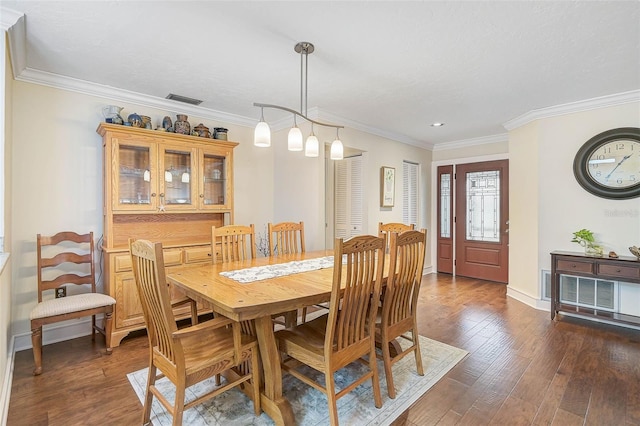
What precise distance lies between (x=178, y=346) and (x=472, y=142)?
5.36 meters

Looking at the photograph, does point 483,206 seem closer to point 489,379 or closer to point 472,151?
point 472,151

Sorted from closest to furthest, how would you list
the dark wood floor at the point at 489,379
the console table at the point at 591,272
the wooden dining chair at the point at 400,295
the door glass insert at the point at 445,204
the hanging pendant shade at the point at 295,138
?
the dark wood floor at the point at 489,379 → the wooden dining chair at the point at 400,295 → the hanging pendant shade at the point at 295,138 → the console table at the point at 591,272 → the door glass insert at the point at 445,204

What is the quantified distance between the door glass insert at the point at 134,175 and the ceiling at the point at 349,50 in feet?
2.08

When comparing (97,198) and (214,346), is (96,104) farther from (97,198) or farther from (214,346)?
(214,346)

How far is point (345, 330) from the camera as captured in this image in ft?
5.97

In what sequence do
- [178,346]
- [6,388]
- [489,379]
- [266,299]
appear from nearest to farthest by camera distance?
1. [178,346]
2. [266,299]
3. [6,388]
4. [489,379]

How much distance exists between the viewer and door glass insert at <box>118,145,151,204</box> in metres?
3.07

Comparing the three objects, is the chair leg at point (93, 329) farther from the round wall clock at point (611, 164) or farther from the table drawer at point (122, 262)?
the round wall clock at point (611, 164)

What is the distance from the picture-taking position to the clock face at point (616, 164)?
3.33 metres

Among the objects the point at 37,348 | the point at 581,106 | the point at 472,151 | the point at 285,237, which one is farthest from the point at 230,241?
the point at 472,151

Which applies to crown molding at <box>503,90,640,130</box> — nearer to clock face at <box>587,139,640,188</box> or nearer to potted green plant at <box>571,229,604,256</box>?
clock face at <box>587,139,640,188</box>

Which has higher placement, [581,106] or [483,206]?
[581,106]

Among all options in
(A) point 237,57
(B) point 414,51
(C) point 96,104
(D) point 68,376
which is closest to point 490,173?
(B) point 414,51

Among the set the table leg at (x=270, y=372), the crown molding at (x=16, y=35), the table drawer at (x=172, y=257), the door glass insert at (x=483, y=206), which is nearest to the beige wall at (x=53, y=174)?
the crown molding at (x=16, y=35)
